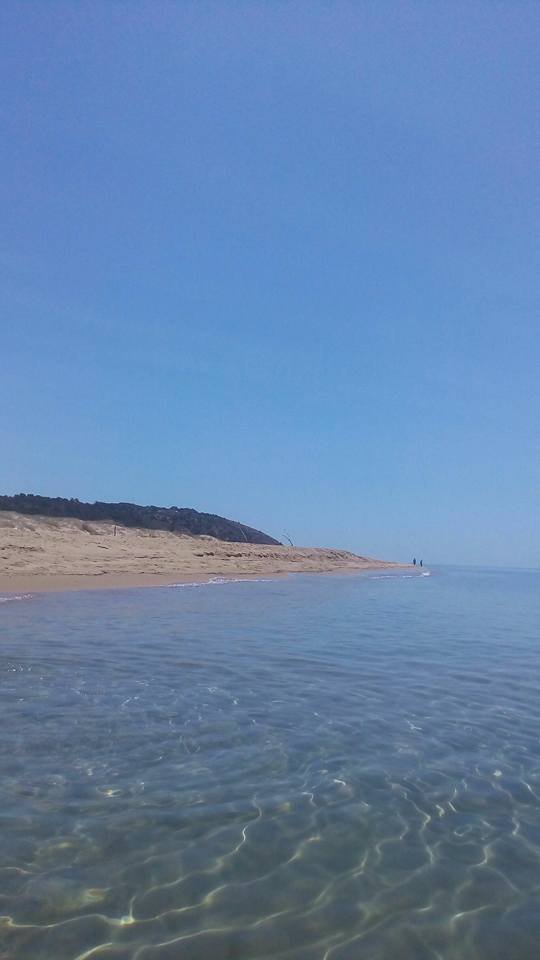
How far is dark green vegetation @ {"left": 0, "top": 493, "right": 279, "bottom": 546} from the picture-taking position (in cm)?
3741

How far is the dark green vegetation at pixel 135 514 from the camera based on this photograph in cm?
3741

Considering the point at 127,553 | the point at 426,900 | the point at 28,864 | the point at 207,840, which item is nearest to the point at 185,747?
the point at 207,840

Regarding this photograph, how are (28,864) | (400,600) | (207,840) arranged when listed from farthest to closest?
1. (400,600)
2. (207,840)
3. (28,864)

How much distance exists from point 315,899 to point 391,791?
5.89ft

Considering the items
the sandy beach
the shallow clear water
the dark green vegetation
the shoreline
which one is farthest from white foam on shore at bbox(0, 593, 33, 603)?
the dark green vegetation

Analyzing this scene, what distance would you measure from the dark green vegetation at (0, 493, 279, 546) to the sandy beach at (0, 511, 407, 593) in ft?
6.27

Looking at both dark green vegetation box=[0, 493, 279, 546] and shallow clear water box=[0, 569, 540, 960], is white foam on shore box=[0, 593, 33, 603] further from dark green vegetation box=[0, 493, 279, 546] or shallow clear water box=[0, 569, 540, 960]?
dark green vegetation box=[0, 493, 279, 546]

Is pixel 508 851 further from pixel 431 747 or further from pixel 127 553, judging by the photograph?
pixel 127 553

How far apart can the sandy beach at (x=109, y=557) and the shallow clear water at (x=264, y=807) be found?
12.6 m

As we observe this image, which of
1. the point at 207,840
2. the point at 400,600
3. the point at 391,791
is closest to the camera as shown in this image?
the point at 207,840

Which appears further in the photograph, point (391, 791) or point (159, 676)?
point (159, 676)

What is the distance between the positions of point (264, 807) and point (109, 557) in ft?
78.8

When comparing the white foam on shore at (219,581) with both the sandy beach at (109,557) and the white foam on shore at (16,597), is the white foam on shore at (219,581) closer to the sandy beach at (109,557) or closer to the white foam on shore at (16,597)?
the sandy beach at (109,557)

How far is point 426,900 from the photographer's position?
13.6 feet
